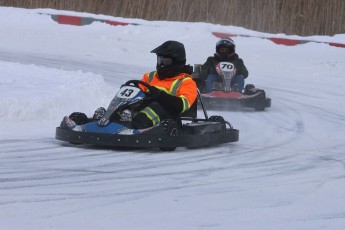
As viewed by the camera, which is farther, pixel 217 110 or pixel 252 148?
pixel 217 110

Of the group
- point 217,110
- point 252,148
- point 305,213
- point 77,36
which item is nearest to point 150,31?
point 77,36

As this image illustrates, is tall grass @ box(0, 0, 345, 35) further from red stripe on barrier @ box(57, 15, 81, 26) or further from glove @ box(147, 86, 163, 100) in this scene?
glove @ box(147, 86, 163, 100)

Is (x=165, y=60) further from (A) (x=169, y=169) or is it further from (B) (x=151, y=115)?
(A) (x=169, y=169)

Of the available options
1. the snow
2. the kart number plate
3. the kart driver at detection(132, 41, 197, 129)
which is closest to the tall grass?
the snow

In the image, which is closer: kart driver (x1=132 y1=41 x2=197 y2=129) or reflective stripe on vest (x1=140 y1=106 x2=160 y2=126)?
reflective stripe on vest (x1=140 y1=106 x2=160 y2=126)

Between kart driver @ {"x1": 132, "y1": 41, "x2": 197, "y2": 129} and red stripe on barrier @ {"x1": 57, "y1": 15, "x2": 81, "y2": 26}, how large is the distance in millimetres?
14700

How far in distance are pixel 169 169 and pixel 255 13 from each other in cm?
1660

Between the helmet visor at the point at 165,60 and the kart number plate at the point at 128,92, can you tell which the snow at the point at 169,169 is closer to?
the kart number plate at the point at 128,92

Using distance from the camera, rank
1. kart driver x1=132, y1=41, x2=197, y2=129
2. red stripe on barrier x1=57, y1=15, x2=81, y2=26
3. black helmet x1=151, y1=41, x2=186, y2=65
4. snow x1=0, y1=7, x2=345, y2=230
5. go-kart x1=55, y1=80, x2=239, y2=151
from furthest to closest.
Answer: red stripe on barrier x1=57, y1=15, x2=81, y2=26
black helmet x1=151, y1=41, x2=186, y2=65
kart driver x1=132, y1=41, x2=197, y2=129
go-kart x1=55, y1=80, x2=239, y2=151
snow x1=0, y1=7, x2=345, y2=230

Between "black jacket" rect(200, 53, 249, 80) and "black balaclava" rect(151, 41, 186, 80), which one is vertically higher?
"black balaclava" rect(151, 41, 186, 80)

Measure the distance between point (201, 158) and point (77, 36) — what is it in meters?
14.1

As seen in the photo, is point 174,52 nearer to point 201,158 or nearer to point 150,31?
point 201,158

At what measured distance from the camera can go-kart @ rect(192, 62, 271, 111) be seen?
512 inches

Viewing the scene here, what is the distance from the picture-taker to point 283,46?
21.8 meters
